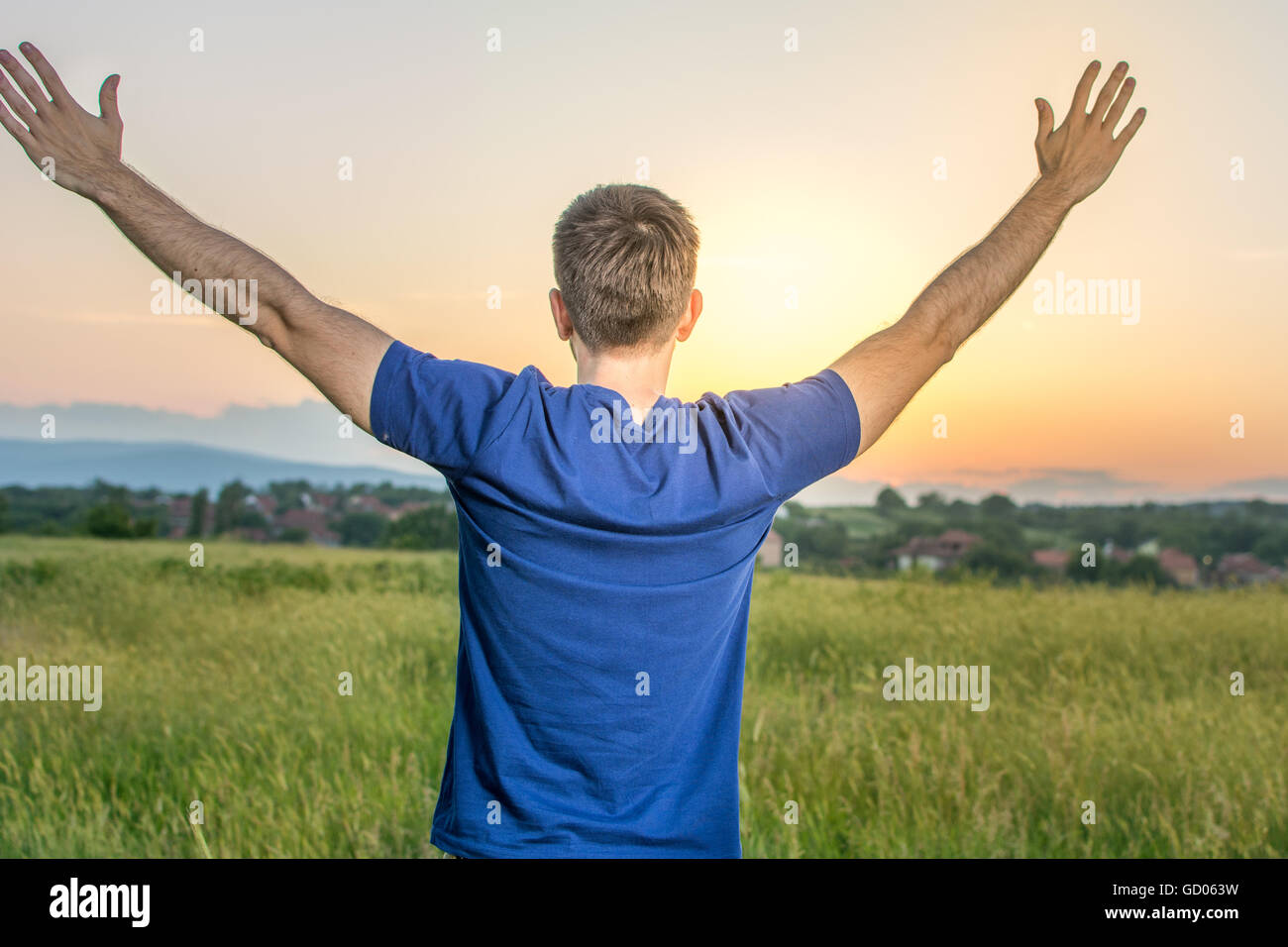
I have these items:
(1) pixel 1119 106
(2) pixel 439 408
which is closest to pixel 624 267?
(2) pixel 439 408

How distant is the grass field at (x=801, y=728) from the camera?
452cm

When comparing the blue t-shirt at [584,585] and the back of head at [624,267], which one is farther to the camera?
the back of head at [624,267]

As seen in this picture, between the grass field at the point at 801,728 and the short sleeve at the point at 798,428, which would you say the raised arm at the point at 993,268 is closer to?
the short sleeve at the point at 798,428

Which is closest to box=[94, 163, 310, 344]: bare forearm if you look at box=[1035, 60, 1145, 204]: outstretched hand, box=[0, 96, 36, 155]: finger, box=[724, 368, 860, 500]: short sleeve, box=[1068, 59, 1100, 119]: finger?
box=[0, 96, 36, 155]: finger

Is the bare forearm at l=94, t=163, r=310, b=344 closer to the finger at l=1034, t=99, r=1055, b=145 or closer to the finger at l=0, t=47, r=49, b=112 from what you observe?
the finger at l=0, t=47, r=49, b=112

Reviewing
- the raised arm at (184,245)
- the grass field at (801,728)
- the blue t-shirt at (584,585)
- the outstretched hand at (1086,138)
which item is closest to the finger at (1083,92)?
the outstretched hand at (1086,138)

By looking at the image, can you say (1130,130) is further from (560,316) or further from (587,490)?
(587,490)

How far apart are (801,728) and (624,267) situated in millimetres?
4322

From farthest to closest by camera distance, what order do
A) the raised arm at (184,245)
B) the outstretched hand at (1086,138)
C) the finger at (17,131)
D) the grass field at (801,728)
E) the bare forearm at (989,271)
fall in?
1. the grass field at (801,728)
2. the outstretched hand at (1086,138)
3. the bare forearm at (989,271)
4. the finger at (17,131)
5. the raised arm at (184,245)

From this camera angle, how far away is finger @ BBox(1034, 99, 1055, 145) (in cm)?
235

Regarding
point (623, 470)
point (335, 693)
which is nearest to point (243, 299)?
point (623, 470)

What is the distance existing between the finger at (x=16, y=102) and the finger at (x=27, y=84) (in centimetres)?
1
